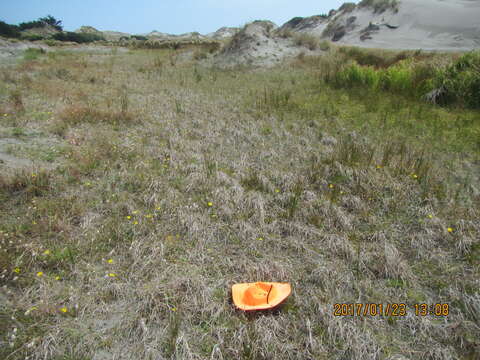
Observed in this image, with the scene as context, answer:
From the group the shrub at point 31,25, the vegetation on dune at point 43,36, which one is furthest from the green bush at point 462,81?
the shrub at point 31,25

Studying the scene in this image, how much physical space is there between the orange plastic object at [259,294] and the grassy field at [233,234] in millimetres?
92

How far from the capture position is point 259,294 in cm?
227

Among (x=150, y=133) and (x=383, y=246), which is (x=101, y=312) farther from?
(x=150, y=133)

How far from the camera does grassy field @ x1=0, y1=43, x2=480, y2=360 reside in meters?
2.01

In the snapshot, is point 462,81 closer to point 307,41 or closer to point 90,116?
point 90,116

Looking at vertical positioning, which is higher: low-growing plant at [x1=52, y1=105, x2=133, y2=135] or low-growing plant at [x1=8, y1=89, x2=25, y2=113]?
low-growing plant at [x1=8, y1=89, x2=25, y2=113]

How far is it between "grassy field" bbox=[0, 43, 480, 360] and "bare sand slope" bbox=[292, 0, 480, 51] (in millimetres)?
17110

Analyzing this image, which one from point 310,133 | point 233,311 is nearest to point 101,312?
point 233,311

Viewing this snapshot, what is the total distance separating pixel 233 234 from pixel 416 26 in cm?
2789

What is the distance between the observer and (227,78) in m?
11.1

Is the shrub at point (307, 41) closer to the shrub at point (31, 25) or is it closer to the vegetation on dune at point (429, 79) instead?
the vegetation on dune at point (429, 79)

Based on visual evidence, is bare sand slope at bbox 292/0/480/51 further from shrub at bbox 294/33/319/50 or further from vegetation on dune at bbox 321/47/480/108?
vegetation on dune at bbox 321/47/480/108

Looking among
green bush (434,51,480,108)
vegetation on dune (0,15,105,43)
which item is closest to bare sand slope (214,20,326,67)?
green bush (434,51,480,108)
